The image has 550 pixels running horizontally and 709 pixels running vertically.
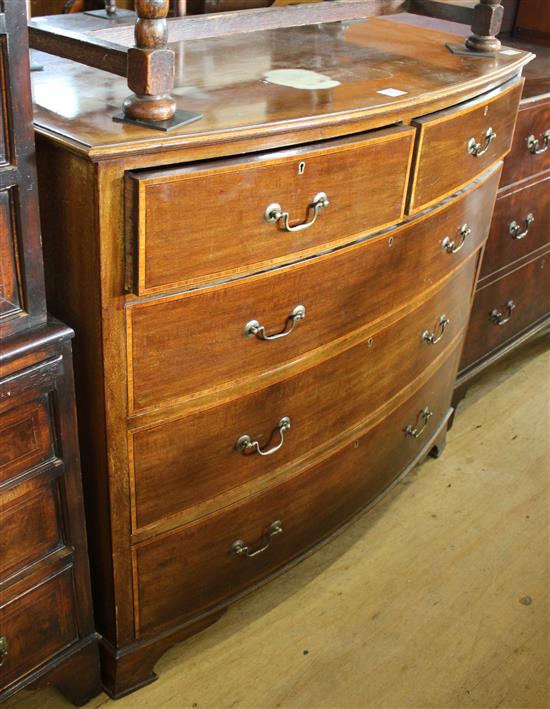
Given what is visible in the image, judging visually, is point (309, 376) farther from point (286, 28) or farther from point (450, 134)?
point (286, 28)

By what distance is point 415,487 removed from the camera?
2.26m

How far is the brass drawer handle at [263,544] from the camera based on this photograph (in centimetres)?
163

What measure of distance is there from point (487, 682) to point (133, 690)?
705 mm

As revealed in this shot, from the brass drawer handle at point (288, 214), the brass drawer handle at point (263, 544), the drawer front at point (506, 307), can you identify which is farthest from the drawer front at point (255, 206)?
the drawer front at point (506, 307)

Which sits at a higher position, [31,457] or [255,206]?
[255,206]

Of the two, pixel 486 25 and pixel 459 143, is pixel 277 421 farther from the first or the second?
pixel 486 25

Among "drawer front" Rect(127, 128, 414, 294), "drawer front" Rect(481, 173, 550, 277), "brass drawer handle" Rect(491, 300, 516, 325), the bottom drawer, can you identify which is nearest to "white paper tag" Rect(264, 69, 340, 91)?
"drawer front" Rect(127, 128, 414, 294)

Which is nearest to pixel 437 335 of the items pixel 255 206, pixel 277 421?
pixel 277 421

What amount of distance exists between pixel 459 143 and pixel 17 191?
87 cm

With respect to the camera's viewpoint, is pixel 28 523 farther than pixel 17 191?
Yes

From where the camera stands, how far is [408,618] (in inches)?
73.7

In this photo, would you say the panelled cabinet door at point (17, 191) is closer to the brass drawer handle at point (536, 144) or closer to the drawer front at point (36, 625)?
the drawer front at point (36, 625)

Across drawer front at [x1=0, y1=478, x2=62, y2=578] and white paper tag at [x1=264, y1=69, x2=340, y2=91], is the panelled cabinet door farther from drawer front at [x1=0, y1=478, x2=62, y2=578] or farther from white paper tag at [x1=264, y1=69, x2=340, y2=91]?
white paper tag at [x1=264, y1=69, x2=340, y2=91]

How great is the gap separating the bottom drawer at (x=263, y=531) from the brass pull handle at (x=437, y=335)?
140 mm
